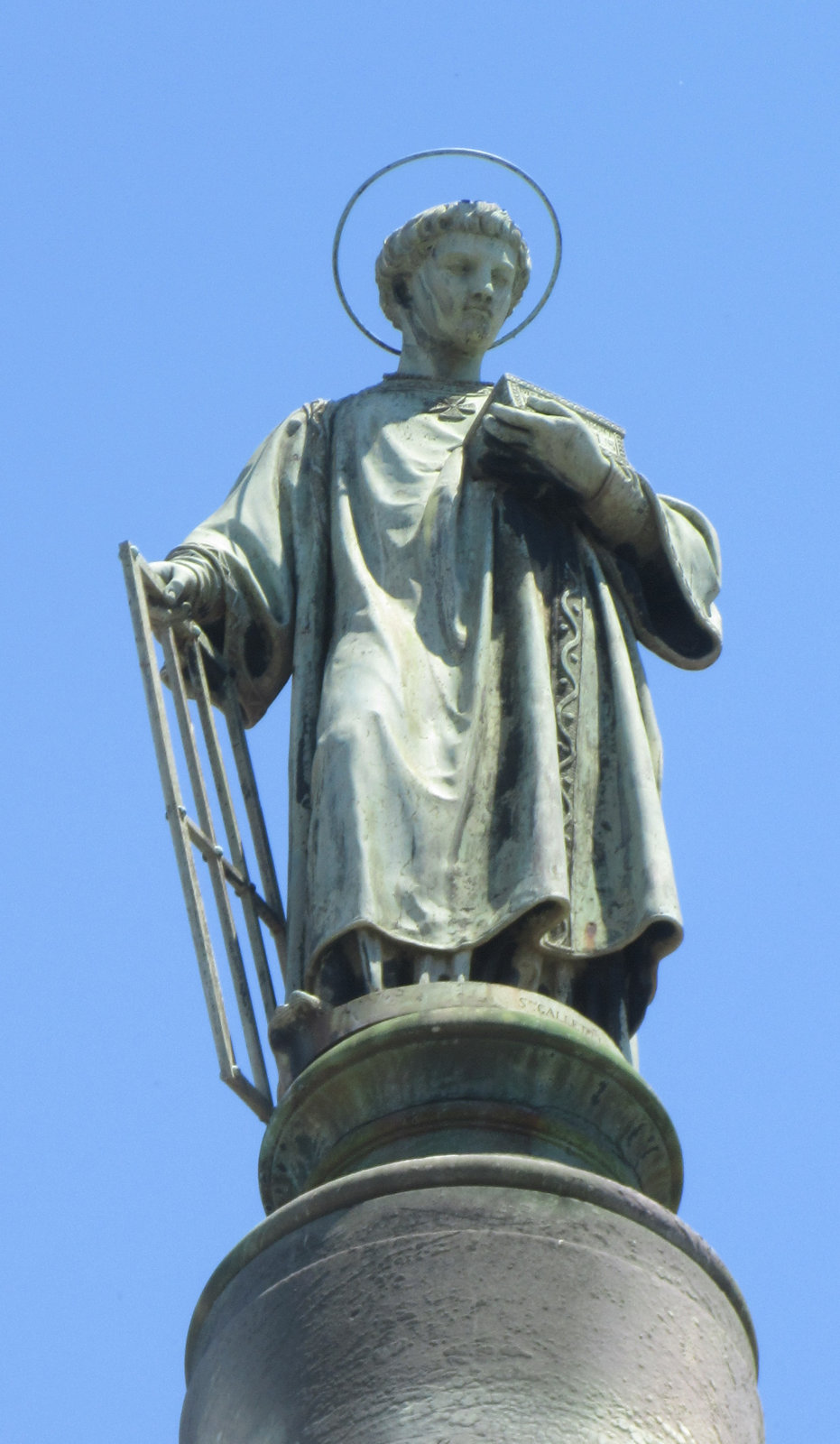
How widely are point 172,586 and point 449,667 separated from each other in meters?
0.79

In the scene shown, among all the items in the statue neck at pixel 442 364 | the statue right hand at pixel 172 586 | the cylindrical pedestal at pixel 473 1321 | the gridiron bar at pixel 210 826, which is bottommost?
the cylindrical pedestal at pixel 473 1321

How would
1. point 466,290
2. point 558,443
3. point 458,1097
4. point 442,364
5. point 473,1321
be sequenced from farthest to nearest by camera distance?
point 442,364, point 466,290, point 558,443, point 458,1097, point 473,1321

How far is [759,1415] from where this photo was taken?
240 inches

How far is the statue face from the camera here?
27.8ft

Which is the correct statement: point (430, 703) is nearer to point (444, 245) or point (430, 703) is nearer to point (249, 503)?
point (249, 503)

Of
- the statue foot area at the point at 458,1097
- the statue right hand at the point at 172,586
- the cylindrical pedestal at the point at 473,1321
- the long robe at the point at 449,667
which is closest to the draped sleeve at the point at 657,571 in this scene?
the long robe at the point at 449,667

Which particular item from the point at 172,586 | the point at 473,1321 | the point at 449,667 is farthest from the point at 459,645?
the point at 473,1321

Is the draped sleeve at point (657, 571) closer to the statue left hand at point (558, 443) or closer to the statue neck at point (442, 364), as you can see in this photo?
the statue left hand at point (558, 443)

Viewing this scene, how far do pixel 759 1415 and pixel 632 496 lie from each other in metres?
2.76

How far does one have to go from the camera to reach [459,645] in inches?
296

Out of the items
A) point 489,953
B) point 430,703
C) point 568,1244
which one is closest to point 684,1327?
point 568,1244

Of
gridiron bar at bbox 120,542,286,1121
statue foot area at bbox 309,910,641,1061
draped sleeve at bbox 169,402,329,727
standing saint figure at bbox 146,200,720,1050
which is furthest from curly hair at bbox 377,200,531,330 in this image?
statue foot area at bbox 309,910,641,1061

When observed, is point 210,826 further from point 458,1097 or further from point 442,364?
point 442,364

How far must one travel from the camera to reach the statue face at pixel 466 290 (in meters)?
8.46
